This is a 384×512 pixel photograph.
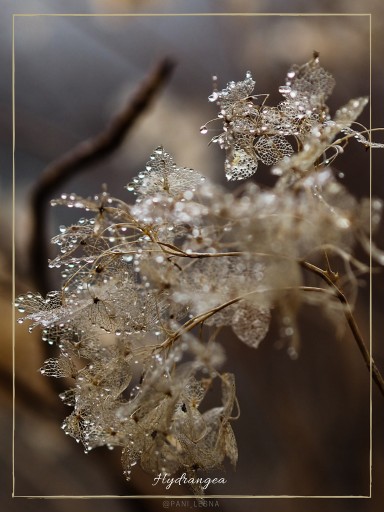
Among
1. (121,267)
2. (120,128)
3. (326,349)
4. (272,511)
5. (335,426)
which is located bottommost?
(272,511)

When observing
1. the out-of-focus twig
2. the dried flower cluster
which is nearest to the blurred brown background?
the out-of-focus twig

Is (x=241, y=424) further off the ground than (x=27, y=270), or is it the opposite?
(x=27, y=270)

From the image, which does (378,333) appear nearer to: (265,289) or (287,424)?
(287,424)

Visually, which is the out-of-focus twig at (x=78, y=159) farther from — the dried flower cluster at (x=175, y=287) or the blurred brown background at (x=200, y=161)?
the dried flower cluster at (x=175, y=287)

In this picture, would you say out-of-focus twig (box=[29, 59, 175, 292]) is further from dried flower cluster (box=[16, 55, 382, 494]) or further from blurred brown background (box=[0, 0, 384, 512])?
dried flower cluster (box=[16, 55, 382, 494])

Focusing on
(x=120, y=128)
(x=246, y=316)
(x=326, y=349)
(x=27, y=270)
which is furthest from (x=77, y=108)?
(x=326, y=349)

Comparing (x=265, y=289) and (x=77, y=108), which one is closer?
(x=265, y=289)

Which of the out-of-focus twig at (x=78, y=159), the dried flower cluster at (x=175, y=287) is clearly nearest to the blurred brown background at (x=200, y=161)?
the out-of-focus twig at (x=78, y=159)

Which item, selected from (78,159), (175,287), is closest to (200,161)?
(78,159)
